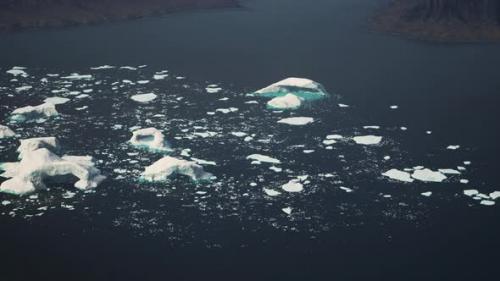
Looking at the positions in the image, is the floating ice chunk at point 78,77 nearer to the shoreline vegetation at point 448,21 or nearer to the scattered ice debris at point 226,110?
the scattered ice debris at point 226,110

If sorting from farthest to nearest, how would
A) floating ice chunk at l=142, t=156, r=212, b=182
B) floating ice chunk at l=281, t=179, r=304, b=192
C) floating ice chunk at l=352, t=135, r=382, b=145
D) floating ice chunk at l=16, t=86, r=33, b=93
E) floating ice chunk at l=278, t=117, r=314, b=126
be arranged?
floating ice chunk at l=16, t=86, r=33, b=93
floating ice chunk at l=278, t=117, r=314, b=126
floating ice chunk at l=352, t=135, r=382, b=145
floating ice chunk at l=142, t=156, r=212, b=182
floating ice chunk at l=281, t=179, r=304, b=192

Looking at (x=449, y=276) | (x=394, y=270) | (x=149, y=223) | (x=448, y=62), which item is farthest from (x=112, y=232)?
(x=448, y=62)

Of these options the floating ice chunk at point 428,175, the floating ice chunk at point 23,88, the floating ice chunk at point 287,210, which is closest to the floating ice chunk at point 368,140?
the floating ice chunk at point 428,175

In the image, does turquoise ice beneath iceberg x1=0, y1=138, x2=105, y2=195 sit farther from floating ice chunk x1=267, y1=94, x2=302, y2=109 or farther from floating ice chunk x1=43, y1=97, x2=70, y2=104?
floating ice chunk x1=267, y1=94, x2=302, y2=109

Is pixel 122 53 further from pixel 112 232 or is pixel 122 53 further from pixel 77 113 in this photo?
pixel 112 232

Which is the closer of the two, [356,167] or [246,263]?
[246,263]

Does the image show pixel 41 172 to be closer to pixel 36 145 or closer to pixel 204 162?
pixel 36 145

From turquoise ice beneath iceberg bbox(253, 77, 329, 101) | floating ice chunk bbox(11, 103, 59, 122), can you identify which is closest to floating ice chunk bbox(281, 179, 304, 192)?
turquoise ice beneath iceberg bbox(253, 77, 329, 101)
